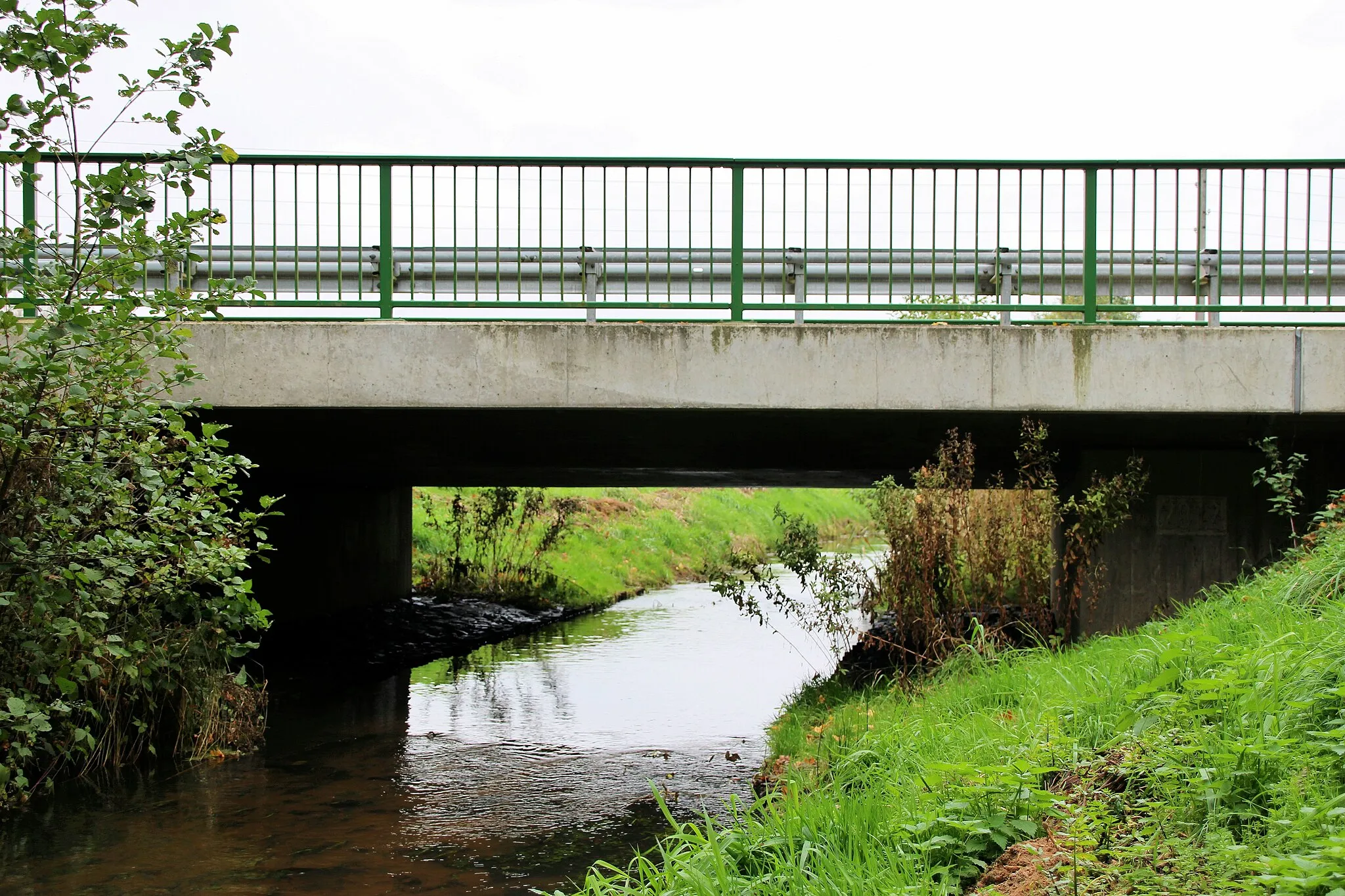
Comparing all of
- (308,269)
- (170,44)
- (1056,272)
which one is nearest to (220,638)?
(308,269)

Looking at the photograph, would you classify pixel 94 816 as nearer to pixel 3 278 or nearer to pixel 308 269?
pixel 3 278

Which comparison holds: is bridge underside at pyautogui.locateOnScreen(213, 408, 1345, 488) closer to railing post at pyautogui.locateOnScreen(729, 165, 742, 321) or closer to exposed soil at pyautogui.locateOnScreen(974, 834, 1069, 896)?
railing post at pyautogui.locateOnScreen(729, 165, 742, 321)

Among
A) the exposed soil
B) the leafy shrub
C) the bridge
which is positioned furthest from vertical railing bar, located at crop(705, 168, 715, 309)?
the leafy shrub

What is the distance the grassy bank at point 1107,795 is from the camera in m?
3.70

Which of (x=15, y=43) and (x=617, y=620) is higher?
(x=15, y=43)

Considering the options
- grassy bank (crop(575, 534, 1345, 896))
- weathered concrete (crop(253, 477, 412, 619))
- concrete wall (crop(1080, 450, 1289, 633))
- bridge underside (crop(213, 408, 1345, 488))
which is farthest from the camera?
weathered concrete (crop(253, 477, 412, 619))

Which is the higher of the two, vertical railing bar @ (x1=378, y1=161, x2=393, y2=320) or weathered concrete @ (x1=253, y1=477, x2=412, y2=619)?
vertical railing bar @ (x1=378, y1=161, x2=393, y2=320)

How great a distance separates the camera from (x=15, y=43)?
18.7 ft

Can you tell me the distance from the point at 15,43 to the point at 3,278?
1.20 metres

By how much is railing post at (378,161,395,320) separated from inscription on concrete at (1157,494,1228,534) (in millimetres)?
6120

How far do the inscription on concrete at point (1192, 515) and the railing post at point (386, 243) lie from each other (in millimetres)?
6120

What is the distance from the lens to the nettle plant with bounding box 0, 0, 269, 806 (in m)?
5.87

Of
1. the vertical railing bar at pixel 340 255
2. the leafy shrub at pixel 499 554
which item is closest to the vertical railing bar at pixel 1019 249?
the vertical railing bar at pixel 340 255

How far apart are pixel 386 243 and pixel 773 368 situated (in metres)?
3.03
